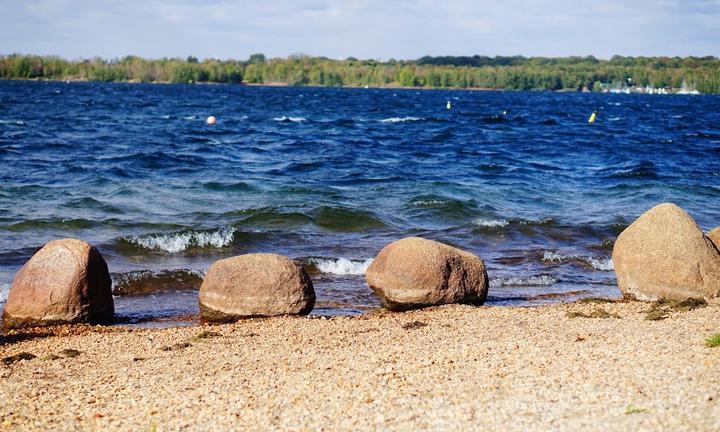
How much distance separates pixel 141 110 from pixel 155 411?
54603 mm

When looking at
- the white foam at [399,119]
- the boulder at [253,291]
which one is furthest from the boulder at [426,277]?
the white foam at [399,119]

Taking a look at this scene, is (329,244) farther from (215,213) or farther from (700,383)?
(700,383)

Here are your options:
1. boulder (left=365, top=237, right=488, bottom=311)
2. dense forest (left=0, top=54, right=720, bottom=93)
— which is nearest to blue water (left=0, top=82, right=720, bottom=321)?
boulder (left=365, top=237, right=488, bottom=311)

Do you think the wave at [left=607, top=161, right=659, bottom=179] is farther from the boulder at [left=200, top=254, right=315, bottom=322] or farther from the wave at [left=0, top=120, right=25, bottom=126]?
the wave at [left=0, top=120, right=25, bottom=126]

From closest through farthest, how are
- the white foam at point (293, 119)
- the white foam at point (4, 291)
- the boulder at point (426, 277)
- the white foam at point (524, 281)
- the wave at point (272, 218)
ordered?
the boulder at point (426, 277)
the white foam at point (4, 291)
the white foam at point (524, 281)
the wave at point (272, 218)
the white foam at point (293, 119)

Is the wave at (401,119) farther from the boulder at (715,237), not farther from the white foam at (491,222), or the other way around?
the boulder at (715,237)

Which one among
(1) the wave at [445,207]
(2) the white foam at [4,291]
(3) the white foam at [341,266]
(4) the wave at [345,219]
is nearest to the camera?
(2) the white foam at [4,291]

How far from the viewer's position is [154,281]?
12.4 metres

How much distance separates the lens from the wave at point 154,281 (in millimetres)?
12008

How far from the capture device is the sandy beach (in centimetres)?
575

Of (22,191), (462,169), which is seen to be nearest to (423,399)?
(22,191)

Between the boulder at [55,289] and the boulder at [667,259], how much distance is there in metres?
7.12

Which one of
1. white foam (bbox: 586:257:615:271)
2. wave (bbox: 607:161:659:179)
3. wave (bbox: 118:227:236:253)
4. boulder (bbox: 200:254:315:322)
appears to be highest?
boulder (bbox: 200:254:315:322)

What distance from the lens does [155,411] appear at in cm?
614
